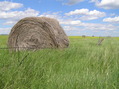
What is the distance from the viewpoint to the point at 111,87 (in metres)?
2.25

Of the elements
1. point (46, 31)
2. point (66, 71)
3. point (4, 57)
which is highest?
point (46, 31)

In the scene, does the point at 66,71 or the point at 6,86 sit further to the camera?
the point at 66,71

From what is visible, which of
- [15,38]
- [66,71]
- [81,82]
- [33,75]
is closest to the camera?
[81,82]

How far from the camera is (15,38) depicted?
6.99 meters

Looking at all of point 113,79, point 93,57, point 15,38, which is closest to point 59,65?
point 93,57

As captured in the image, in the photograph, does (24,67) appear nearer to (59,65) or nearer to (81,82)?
(81,82)

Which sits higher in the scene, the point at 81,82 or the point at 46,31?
the point at 46,31

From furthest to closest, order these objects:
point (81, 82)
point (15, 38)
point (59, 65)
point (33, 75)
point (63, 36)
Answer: point (15, 38) < point (63, 36) < point (59, 65) < point (33, 75) < point (81, 82)

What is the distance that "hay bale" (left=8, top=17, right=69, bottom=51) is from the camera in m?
6.38

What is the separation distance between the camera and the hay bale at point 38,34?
6.38 meters

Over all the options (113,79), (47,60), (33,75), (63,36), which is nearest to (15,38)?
(63,36)

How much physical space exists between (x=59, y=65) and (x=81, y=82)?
3.82ft

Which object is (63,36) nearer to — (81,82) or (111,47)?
(111,47)

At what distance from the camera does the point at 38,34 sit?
22.2 ft
